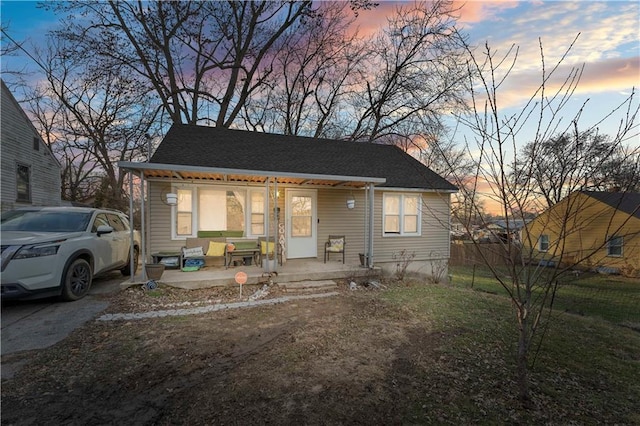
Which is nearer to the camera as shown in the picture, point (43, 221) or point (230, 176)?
point (43, 221)

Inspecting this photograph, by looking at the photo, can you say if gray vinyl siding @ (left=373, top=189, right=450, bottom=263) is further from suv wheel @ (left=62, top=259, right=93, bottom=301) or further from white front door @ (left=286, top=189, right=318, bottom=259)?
suv wheel @ (left=62, top=259, right=93, bottom=301)

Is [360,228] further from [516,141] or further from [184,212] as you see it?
[516,141]

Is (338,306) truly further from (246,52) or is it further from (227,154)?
(246,52)

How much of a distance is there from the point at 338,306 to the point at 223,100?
650 inches

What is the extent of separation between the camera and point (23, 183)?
13.8m

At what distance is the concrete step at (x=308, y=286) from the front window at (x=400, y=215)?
4.07m

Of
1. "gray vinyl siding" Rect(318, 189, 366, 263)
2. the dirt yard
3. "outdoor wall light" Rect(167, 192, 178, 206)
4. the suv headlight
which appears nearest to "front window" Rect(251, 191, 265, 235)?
"gray vinyl siding" Rect(318, 189, 366, 263)

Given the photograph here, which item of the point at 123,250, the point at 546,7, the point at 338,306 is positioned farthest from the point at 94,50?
the point at 546,7

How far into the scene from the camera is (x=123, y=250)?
775 centimetres

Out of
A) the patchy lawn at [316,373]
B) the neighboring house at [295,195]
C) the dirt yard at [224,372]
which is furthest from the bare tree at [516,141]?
the neighboring house at [295,195]

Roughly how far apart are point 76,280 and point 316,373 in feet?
17.0

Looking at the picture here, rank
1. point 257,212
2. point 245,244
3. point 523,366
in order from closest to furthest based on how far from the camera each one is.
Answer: point 523,366 < point 245,244 < point 257,212

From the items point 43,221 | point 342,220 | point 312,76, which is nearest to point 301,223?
point 342,220

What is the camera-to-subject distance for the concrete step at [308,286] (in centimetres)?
715
